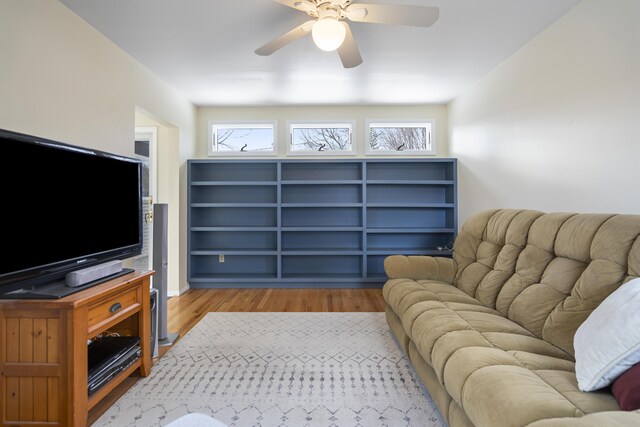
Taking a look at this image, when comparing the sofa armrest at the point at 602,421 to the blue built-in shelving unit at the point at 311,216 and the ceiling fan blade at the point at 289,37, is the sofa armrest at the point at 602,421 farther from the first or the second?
the blue built-in shelving unit at the point at 311,216

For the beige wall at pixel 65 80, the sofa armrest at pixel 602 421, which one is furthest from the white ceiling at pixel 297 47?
the sofa armrest at pixel 602 421

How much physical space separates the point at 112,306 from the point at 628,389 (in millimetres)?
2314

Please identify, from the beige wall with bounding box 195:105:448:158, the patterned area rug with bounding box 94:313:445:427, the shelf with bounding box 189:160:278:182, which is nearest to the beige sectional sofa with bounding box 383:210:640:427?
the patterned area rug with bounding box 94:313:445:427

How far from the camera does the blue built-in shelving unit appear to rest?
413cm

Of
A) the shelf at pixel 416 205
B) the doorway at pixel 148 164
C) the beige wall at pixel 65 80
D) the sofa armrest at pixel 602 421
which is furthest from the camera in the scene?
the shelf at pixel 416 205

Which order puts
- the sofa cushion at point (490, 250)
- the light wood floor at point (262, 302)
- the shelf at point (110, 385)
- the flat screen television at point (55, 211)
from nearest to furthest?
1. the flat screen television at point (55, 211)
2. the shelf at point (110, 385)
3. the sofa cushion at point (490, 250)
4. the light wood floor at point (262, 302)

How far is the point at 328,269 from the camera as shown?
4.23 metres

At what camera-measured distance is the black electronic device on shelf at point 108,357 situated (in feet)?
5.24

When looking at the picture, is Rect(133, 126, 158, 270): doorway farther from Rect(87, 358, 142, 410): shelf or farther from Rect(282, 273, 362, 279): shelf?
Rect(87, 358, 142, 410): shelf

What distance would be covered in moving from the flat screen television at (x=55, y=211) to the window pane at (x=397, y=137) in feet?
10.4

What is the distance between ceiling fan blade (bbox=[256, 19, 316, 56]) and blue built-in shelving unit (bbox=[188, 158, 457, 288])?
82.0 inches

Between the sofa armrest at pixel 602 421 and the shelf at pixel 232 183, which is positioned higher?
the shelf at pixel 232 183

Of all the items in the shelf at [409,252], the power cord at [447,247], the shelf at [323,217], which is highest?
the shelf at [323,217]

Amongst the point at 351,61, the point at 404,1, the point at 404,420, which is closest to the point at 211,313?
the point at 404,420
